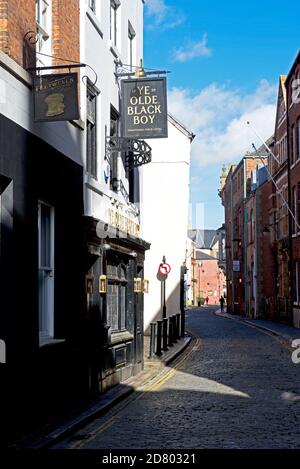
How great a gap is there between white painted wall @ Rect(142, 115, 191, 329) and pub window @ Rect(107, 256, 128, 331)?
15011 millimetres

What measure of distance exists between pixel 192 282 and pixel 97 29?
104 m

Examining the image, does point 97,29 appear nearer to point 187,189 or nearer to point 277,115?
point 187,189

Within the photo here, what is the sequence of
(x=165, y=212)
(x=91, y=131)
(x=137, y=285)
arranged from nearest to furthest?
1. (x=91, y=131)
2. (x=137, y=285)
3. (x=165, y=212)

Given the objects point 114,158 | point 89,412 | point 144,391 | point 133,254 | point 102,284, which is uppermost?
point 114,158

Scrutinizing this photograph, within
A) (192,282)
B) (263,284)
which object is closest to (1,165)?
(263,284)

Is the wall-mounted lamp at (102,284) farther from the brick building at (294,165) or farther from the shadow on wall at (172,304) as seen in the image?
the brick building at (294,165)

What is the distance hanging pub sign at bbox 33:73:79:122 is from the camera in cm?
990

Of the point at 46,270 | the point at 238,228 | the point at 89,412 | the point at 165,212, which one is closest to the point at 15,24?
the point at 46,270

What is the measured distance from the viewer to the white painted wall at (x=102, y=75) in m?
13.8

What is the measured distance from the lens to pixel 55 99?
392 inches

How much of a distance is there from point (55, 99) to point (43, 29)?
2240mm

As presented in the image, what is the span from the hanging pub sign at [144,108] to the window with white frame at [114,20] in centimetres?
230

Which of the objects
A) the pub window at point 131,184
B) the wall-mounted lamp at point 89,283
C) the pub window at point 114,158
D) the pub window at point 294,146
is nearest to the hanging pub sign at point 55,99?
the wall-mounted lamp at point 89,283

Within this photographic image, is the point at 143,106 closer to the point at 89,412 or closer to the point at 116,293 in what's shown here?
the point at 116,293
